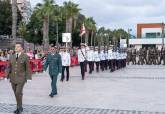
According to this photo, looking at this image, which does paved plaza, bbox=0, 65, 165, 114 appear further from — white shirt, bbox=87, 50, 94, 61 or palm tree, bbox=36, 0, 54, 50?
palm tree, bbox=36, 0, 54, 50

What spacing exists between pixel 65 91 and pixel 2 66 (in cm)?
763

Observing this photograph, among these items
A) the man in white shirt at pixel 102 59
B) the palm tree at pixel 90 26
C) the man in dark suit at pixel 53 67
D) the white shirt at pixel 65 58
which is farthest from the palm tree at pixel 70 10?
the man in dark suit at pixel 53 67

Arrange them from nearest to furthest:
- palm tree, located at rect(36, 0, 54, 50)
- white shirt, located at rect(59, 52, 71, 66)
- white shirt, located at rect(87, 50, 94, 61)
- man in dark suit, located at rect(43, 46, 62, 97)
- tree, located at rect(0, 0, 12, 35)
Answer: man in dark suit, located at rect(43, 46, 62, 97) → white shirt, located at rect(59, 52, 71, 66) → white shirt, located at rect(87, 50, 94, 61) → palm tree, located at rect(36, 0, 54, 50) → tree, located at rect(0, 0, 12, 35)

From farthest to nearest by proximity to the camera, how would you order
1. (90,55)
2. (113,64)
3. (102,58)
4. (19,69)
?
(113,64) < (102,58) < (90,55) < (19,69)

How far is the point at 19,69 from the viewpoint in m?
10.5

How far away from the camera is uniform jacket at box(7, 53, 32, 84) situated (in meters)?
10.5

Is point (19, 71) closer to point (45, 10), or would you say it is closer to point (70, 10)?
point (45, 10)

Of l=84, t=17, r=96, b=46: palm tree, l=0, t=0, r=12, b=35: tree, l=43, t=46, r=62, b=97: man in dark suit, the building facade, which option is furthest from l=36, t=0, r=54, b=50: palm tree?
l=43, t=46, r=62, b=97: man in dark suit

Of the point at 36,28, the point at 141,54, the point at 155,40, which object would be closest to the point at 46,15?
the point at 36,28

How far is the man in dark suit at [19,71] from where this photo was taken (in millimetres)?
10477

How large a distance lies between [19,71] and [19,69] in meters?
0.05

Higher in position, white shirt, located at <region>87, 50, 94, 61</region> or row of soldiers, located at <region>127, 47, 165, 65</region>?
white shirt, located at <region>87, 50, 94, 61</region>

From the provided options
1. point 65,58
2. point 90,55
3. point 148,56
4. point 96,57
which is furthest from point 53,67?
point 148,56

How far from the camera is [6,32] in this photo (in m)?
67.4
